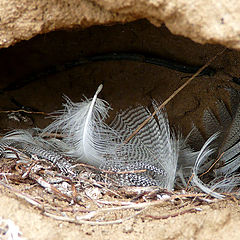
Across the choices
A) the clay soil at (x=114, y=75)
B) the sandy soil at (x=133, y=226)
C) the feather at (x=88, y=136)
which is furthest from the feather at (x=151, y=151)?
the sandy soil at (x=133, y=226)

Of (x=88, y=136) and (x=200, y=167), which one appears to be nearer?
(x=88, y=136)

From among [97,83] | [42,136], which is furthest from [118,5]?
[97,83]

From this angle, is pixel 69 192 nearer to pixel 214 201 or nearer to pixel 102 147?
pixel 102 147

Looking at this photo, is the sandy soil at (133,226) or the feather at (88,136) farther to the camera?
the feather at (88,136)

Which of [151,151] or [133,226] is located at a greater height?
[151,151]

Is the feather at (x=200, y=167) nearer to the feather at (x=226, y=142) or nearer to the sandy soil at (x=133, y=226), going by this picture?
the feather at (x=226, y=142)

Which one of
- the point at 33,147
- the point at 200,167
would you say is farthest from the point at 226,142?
the point at 33,147

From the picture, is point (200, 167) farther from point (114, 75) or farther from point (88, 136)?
point (114, 75)

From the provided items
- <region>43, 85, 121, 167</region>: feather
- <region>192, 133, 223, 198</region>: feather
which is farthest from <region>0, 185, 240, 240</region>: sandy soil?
<region>43, 85, 121, 167</region>: feather

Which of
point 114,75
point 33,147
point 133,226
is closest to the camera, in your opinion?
point 133,226

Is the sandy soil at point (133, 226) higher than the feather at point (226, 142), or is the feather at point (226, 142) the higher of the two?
the feather at point (226, 142)

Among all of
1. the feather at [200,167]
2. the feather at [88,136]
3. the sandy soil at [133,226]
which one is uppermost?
the feather at [200,167]
